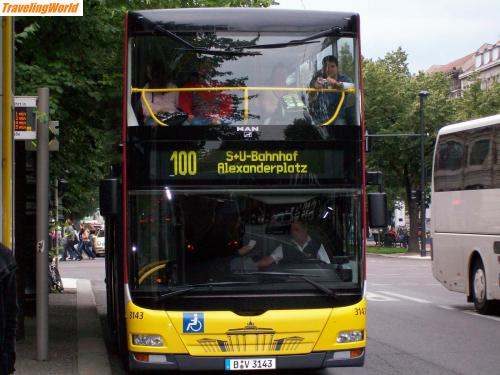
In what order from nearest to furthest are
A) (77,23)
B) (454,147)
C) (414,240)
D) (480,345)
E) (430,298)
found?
(77,23), (480,345), (454,147), (430,298), (414,240)

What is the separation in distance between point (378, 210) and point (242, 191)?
1.42m

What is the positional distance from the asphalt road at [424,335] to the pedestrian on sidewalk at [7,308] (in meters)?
6.20

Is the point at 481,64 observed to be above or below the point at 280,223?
above

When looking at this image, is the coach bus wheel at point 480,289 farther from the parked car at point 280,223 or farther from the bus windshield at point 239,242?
the parked car at point 280,223

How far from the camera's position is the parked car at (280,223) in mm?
9508

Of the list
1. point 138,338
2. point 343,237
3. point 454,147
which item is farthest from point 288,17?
point 454,147

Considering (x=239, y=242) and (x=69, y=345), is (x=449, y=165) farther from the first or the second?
(x=239, y=242)

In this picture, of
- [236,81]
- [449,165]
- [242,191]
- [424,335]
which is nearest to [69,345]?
[242,191]

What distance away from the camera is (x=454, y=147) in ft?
62.2

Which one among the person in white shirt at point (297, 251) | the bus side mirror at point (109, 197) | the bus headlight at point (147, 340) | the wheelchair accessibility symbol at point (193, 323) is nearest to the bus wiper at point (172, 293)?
the wheelchair accessibility symbol at point (193, 323)

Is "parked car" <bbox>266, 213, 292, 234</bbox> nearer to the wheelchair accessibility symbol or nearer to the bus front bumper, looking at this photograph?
the wheelchair accessibility symbol

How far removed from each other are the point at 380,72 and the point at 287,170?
1998 inches

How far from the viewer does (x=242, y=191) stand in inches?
376

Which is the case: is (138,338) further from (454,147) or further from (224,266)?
(454,147)
